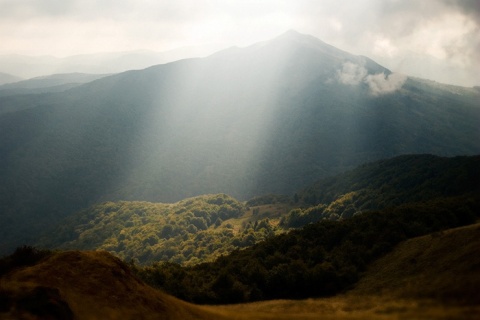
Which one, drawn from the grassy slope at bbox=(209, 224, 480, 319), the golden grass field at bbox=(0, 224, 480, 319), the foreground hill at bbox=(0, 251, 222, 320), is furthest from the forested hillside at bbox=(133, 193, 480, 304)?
the foreground hill at bbox=(0, 251, 222, 320)

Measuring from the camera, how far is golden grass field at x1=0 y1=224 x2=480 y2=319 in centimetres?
2406

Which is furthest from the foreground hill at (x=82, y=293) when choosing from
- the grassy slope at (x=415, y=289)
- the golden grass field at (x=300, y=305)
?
the grassy slope at (x=415, y=289)

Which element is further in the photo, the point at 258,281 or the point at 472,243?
the point at 258,281

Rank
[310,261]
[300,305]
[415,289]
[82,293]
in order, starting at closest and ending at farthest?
[82,293] < [415,289] < [300,305] < [310,261]

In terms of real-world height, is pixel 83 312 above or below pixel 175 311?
above

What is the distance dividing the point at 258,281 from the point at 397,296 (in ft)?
90.1

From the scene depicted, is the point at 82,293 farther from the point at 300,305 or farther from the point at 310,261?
the point at 310,261

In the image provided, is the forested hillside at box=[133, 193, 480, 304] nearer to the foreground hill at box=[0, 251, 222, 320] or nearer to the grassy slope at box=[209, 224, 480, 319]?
the grassy slope at box=[209, 224, 480, 319]

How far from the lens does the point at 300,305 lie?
41219 millimetres

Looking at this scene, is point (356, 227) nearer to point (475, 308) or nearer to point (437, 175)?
point (475, 308)

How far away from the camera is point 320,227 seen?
80.1m

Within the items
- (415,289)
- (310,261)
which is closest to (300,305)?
(415,289)

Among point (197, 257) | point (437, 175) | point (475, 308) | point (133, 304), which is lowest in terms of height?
point (197, 257)

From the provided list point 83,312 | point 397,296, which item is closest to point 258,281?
point 397,296
